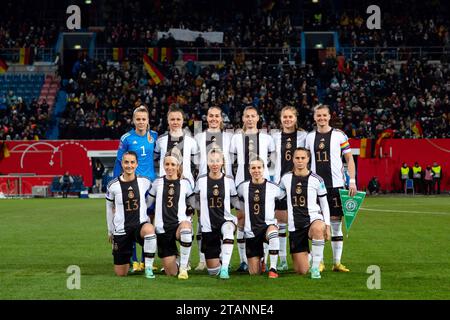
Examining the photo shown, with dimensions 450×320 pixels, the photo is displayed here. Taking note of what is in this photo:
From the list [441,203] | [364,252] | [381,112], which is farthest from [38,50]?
[364,252]

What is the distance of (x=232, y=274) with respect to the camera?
11141 mm

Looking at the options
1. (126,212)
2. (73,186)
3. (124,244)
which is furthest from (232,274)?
(73,186)

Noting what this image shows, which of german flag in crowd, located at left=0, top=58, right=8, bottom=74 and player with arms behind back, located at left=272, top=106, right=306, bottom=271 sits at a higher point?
german flag in crowd, located at left=0, top=58, right=8, bottom=74

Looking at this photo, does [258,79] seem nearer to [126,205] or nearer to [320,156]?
[320,156]

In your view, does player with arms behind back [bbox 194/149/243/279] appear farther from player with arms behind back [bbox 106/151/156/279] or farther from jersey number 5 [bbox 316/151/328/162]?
jersey number 5 [bbox 316/151/328/162]

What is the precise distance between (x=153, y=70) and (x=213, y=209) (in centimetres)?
2916

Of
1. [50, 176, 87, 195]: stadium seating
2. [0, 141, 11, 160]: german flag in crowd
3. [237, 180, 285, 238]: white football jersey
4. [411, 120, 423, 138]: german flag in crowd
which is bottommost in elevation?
[50, 176, 87, 195]: stadium seating

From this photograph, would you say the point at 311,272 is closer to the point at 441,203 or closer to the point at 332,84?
the point at 441,203

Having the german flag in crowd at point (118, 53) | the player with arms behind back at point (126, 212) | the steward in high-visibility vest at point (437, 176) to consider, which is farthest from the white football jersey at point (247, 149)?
the german flag in crowd at point (118, 53)

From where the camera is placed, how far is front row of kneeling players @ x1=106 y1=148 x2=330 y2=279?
1102 cm

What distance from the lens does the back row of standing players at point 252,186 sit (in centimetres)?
1102

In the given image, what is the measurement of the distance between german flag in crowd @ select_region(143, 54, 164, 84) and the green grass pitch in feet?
61.3

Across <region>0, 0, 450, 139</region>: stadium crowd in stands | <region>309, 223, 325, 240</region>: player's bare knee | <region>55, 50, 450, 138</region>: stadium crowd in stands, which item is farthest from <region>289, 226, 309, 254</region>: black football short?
<region>55, 50, 450, 138</region>: stadium crowd in stands
